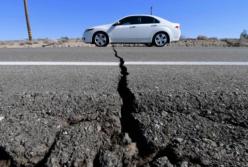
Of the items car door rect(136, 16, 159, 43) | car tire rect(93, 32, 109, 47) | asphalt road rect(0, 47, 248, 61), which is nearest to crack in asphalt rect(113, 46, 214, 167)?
asphalt road rect(0, 47, 248, 61)

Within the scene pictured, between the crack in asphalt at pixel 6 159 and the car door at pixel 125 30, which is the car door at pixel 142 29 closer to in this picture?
the car door at pixel 125 30

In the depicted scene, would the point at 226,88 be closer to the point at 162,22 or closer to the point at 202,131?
the point at 202,131

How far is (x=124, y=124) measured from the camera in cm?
175

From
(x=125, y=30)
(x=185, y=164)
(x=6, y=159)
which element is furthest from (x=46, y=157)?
(x=125, y=30)

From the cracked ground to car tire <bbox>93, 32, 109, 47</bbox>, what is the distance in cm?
777

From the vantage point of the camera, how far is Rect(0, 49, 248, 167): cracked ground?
4.60ft

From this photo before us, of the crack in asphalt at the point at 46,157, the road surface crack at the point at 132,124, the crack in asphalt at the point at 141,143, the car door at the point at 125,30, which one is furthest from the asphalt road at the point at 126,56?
the car door at the point at 125,30

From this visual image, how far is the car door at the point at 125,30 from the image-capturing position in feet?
33.9

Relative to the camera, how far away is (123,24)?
10414 mm

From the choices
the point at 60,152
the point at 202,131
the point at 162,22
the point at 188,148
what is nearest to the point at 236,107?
the point at 202,131

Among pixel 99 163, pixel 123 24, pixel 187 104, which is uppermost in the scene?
pixel 123 24

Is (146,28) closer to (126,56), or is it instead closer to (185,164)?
(126,56)

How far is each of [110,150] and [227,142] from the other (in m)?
0.66

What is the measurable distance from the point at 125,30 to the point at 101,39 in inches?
39.7
